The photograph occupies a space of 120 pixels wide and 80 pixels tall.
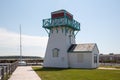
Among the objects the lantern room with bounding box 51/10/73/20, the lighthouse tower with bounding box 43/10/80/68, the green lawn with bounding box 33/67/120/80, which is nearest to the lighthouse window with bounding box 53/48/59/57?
the lighthouse tower with bounding box 43/10/80/68

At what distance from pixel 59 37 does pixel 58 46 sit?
142cm

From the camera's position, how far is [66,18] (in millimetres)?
30953

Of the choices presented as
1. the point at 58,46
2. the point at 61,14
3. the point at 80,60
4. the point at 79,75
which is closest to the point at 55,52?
the point at 58,46

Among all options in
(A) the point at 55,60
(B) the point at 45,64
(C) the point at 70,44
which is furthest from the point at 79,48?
(B) the point at 45,64

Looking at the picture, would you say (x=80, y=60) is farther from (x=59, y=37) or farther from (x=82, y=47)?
(x=59, y=37)

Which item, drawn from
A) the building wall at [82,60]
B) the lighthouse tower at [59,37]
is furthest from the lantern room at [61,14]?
the building wall at [82,60]

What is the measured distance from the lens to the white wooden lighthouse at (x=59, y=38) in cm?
3108

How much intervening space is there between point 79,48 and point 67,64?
3.04 m

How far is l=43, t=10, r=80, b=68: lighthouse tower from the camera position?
31094 millimetres

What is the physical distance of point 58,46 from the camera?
31.9 m

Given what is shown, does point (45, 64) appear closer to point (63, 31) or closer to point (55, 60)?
point (55, 60)

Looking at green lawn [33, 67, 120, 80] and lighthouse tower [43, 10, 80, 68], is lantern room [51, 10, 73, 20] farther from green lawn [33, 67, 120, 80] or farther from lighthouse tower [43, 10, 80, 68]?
green lawn [33, 67, 120, 80]

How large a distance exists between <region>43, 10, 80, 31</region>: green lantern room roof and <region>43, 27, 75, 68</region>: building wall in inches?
38.3

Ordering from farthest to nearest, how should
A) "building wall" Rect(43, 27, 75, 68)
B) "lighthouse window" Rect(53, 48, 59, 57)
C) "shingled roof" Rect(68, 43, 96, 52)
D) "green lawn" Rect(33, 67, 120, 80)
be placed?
"lighthouse window" Rect(53, 48, 59, 57) → "building wall" Rect(43, 27, 75, 68) → "shingled roof" Rect(68, 43, 96, 52) → "green lawn" Rect(33, 67, 120, 80)
